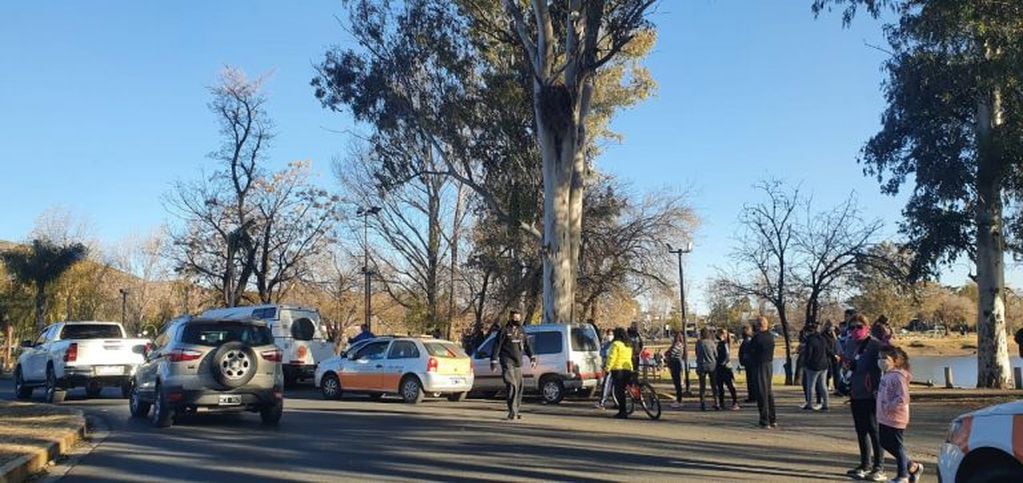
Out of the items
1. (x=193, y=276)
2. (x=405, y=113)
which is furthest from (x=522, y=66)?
(x=193, y=276)

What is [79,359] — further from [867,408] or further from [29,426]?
[867,408]

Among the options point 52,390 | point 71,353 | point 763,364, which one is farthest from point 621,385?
point 52,390

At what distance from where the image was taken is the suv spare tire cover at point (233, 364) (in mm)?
13492

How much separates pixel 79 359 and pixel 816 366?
50.2 ft

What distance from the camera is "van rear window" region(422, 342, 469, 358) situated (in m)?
19.4

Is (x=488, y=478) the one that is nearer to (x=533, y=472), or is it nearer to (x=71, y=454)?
(x=533, y=472)

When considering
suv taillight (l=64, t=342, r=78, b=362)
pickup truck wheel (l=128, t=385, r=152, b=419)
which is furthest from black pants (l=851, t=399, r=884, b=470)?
suv taillight (l=64, t=342, r=78, b=362)

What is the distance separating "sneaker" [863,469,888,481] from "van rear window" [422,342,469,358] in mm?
11512

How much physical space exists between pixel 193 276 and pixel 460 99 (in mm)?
22883

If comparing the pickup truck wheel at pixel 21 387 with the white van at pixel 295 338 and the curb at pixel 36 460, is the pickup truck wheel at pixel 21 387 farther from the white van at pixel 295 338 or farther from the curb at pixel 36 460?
the curb at pixel 36 460

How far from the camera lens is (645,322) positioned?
6316cm

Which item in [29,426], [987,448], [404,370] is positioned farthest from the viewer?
[404,370]

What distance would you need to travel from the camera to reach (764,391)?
14031 mm

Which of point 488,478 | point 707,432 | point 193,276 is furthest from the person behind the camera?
point 193,276
